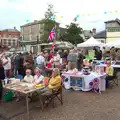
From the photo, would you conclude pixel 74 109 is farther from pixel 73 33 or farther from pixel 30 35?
pixel 30 35

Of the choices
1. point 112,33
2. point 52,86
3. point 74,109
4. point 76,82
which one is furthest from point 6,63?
point 112,33

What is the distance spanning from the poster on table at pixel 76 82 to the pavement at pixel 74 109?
667 mm

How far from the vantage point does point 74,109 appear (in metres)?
4.98

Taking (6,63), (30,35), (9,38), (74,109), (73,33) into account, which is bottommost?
(74,109)

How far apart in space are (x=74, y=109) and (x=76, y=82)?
2173 mm

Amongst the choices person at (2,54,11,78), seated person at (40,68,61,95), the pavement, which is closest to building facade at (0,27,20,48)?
person at (2,54,11,78)

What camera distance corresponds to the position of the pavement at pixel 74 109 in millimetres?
4488

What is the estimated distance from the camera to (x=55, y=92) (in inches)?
201

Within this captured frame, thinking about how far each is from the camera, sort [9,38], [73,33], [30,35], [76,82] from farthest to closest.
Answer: [9,38] < [30,35] < [73,33] < [76,82]

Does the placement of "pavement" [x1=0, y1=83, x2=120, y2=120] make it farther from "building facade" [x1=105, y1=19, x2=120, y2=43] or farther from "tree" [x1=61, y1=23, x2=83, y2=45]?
"tree" [x1=61, y1=23, x2=83, y2=45]

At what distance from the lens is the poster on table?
22.8 feet

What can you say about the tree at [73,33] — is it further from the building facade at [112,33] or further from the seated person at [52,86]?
the seated person at [52,86]

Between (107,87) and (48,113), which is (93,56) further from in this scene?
(48,113)

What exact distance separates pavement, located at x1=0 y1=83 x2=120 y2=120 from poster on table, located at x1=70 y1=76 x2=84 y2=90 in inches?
26.3
